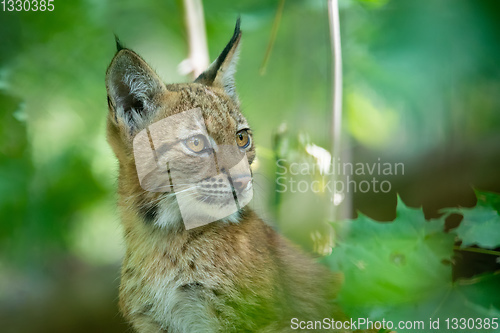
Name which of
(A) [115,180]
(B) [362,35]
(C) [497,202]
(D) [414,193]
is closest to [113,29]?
(A) [115,180]

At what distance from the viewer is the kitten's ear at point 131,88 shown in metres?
0.95

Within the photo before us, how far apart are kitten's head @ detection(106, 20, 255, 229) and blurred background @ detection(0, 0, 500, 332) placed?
11 centimetres

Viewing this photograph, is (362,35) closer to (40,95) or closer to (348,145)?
(348,145)

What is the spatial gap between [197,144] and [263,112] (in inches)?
11.3

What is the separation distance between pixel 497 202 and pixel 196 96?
0.72 meters

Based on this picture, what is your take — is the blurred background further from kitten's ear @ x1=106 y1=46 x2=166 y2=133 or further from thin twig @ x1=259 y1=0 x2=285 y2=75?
kitten's ear @ x1=106 y1=46 x2=166 y2=133

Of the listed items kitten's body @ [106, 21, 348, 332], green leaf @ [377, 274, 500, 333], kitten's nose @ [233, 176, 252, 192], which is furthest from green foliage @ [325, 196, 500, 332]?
kitten's nose @ [233, 176, 252, 192]

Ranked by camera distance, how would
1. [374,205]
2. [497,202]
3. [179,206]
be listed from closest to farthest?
1. [497,202]
2. [179,206]
3. [374,205]

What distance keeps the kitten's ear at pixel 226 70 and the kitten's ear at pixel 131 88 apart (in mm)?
143

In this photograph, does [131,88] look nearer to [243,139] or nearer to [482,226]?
[243,139]

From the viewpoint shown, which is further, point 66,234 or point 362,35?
point 66,234

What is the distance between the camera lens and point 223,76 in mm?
1143

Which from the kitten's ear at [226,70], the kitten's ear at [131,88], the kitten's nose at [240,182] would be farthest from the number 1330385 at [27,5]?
the kitten's nose at [240,182]

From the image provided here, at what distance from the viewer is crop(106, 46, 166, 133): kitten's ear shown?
952 mm
